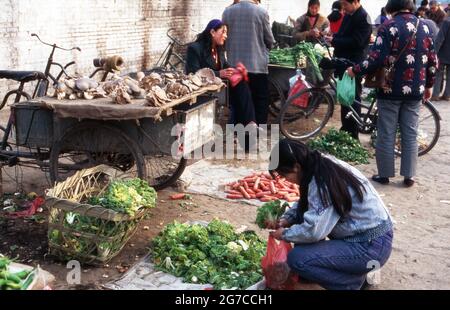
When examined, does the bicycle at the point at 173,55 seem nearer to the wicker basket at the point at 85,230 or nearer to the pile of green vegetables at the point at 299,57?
the pile of green vegetables at the point at 299,57

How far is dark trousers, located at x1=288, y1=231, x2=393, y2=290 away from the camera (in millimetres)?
3971

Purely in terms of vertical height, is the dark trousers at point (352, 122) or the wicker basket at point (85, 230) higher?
the dark trousers at point (352, 122)

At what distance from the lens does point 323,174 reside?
151 inches

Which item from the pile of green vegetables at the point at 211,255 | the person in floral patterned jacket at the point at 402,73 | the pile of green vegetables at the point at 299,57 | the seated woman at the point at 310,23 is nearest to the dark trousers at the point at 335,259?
the pile of green vegetables at the point at 211,255

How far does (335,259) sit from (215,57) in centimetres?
376

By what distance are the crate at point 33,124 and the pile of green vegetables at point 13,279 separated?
231 centimetres

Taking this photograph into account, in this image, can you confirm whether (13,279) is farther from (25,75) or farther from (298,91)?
(298,91)

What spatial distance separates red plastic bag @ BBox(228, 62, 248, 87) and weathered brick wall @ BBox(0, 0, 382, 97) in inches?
134

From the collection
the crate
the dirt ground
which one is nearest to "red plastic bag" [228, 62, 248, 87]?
the dirt ground

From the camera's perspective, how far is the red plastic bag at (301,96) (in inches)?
336
